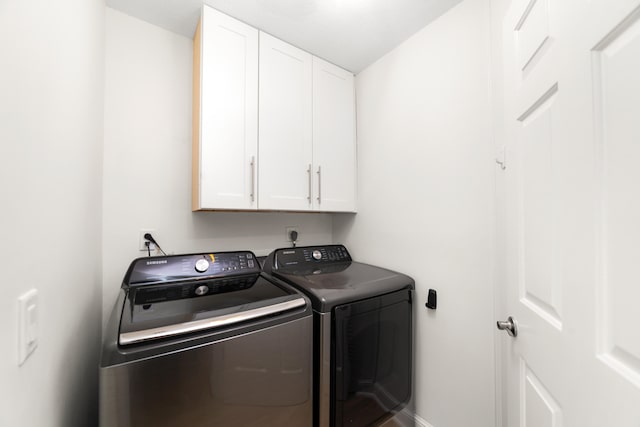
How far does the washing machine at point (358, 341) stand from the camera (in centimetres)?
105

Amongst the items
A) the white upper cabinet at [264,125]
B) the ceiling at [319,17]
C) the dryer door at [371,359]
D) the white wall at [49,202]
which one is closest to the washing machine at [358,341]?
the dryer door at [371,359]

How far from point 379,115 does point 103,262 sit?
1897 millimetres

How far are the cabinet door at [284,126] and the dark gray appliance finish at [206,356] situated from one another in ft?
2.09

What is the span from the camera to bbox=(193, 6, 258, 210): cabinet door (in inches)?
51.3

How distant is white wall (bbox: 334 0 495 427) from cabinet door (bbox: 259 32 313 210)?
54cm

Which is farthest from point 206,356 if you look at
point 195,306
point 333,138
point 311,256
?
point 333,138

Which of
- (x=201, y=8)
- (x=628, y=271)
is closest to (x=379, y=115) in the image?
(x=201, y=8)

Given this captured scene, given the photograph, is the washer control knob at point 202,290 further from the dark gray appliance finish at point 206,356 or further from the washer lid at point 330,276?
the washer lid at point 330,276

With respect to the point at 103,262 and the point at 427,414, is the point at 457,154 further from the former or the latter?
the point at 103,262

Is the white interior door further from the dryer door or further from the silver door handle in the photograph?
the dryer door

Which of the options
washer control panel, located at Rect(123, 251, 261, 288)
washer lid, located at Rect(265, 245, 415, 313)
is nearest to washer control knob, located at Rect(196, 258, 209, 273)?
washer control panel, located at Rect(123, 251, 261, 288)

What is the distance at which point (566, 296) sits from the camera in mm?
577

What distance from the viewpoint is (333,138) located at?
5.83 feet

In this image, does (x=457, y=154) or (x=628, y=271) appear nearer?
(x=628, y=271)
